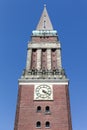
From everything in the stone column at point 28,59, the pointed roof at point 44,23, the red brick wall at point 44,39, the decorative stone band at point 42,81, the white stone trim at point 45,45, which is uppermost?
the pointed roof at point 44,23

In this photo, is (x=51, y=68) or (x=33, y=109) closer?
(x=33, y=109)

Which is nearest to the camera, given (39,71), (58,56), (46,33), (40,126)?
(40,126)

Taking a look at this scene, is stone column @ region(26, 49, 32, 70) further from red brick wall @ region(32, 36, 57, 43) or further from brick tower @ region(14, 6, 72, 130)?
red brick wall @ region(32, 36, 57, 43)

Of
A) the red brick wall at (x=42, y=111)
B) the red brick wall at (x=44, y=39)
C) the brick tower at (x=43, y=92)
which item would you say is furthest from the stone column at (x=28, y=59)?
the red brick wall at (x=42, y=111)

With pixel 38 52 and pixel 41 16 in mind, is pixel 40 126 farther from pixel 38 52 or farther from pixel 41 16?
pixel 41 16

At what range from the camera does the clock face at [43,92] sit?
126ft

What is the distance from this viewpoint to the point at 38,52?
1799 inches

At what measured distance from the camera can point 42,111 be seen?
37.2 metres

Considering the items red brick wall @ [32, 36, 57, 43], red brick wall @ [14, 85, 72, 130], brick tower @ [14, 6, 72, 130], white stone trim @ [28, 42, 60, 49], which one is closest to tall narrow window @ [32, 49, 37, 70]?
brick tower @ [14, 6, 72, 130]

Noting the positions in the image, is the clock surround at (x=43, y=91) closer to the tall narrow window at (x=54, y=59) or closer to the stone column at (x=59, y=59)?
the tall narrow window at (x=54, y=59)

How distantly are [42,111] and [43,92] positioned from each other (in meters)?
2.70

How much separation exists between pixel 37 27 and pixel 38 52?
820cm

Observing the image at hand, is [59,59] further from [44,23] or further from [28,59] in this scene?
[44,23]

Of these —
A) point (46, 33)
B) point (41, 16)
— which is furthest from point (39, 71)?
point (41, 16)
